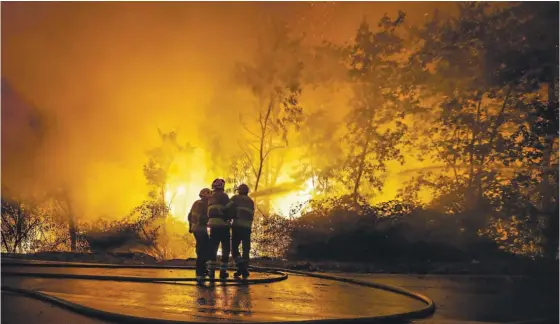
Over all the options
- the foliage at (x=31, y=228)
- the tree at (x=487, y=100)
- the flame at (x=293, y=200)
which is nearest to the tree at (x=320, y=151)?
the flame at (x=293, y=200)

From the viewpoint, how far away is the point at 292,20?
1534 centimetres

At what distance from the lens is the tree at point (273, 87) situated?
1540cm

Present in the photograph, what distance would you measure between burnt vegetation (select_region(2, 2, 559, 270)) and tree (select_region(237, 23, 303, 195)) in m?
0.03

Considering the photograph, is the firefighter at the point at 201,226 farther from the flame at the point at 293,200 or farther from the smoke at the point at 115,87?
the smoke at the point at 115,87

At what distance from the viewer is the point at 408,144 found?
48.3 feet

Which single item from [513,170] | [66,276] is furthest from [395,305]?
[513,170]

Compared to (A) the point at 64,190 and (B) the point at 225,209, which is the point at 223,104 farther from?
(B) the point at 225,209

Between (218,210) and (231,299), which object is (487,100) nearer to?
(218,210)

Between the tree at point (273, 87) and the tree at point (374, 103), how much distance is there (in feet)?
5.11

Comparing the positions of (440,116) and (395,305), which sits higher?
(440,116)

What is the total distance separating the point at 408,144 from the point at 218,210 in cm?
672

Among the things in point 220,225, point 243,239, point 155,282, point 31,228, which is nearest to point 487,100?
point 243,239

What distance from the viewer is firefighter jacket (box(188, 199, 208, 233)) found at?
1023 centimetres

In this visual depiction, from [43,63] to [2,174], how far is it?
3.49m
